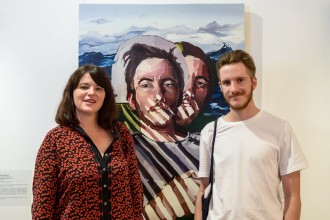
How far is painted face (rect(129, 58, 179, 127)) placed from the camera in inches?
67.9

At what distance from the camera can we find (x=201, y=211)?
55.3 inches

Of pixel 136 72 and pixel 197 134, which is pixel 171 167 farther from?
pixel 136 72

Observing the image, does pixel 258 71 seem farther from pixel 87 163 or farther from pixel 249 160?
pixel 87 163

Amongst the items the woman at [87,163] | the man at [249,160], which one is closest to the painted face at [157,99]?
the woman at [87,163]

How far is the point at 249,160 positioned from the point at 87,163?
68 centimetres

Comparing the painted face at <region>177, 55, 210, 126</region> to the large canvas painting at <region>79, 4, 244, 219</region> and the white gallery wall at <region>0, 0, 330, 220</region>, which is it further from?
the white gallery wall at <region>0, 0, 330, 220</region>

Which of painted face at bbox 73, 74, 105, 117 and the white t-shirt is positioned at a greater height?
painted face at bbox 73, 74, 105, 117

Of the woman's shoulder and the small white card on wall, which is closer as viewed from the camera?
the woman's shoulder

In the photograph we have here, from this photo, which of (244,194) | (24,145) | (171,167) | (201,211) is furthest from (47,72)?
(244,194)

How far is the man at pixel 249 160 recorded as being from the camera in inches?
49.4

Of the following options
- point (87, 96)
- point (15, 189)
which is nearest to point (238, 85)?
point (87, 96)

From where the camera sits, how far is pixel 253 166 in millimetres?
1267

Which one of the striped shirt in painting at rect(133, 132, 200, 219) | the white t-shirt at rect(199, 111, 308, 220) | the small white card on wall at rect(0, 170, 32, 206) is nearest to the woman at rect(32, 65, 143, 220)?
the striped shirt in painting at rect(133, 132, 200, 219)

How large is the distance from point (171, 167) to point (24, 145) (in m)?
0.86
